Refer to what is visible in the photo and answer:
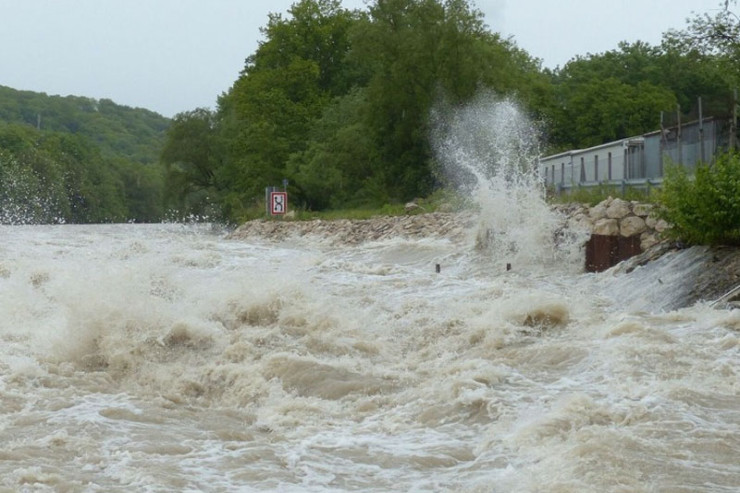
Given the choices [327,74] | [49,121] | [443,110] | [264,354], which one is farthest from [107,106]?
[264,354]

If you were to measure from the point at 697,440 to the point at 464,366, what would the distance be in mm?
3164

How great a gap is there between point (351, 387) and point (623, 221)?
10.9m

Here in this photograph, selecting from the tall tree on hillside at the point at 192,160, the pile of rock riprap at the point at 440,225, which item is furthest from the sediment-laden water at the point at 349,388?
the tall tree on hillside at the point at 192,160

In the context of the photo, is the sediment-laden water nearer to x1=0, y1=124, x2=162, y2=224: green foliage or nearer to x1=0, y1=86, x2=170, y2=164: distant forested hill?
x1=0, y1=124, x2=162, y2=224: green foliage

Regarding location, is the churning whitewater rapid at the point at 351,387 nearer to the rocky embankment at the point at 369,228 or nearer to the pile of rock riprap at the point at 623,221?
the pile of rock riprap at the point at 623,221

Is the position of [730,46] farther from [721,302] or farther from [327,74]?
[327,74]

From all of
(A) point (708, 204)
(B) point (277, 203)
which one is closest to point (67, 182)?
(B) point (277, 203)

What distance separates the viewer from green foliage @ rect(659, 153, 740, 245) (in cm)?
1475

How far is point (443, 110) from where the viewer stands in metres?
46.6

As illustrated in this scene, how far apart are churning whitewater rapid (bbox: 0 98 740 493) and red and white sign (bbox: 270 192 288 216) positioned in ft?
109

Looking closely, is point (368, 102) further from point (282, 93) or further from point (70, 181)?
point (70, 181)

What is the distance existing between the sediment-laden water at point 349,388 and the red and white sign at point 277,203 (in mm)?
33788

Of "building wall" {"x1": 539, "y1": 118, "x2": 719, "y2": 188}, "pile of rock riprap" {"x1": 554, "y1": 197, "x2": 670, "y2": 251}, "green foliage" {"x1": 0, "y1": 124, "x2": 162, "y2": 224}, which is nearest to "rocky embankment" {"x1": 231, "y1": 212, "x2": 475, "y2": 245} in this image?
"building wall" {"x1": 539, "y1": 118, "x2": 719, "y2": 188}

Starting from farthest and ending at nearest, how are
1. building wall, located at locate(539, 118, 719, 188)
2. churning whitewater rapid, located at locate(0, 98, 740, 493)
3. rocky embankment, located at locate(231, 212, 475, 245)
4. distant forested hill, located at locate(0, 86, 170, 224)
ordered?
distant forested hill, located at locate(0, 86, 170, 224) → rocky embankment, located at locate(231, 212, 475, 245) → building wall, located at locate(539, 118, 719, 188) → churning whitewater rapid, located at locate(0, 98, 740, 493)
